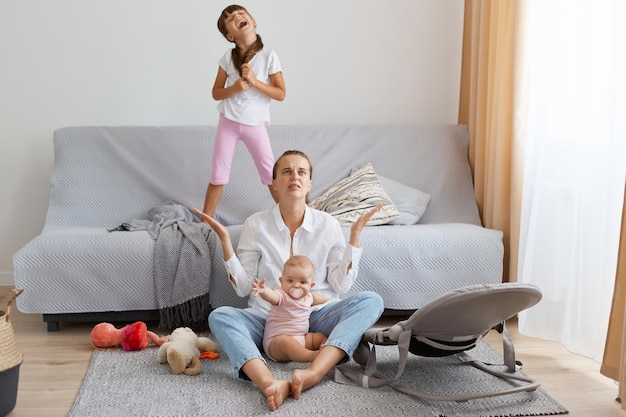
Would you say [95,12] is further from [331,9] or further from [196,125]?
[331,9]

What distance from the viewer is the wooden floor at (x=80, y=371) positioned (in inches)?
90.0

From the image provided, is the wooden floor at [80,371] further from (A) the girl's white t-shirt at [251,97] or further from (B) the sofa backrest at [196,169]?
(A) the girl's white t-shirt at [251,97]

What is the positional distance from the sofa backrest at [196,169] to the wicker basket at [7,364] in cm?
131

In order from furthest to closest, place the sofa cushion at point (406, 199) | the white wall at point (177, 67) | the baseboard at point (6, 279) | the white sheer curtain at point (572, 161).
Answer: the baseboard at point (6, 279)
the white wall at point (177, 67)
the sofa cushion at point (406, 199)
the white sheer curtain at point (572, 161)

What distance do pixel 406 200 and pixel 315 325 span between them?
1.11 meters

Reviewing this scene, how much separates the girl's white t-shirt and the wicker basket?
1.37 metres

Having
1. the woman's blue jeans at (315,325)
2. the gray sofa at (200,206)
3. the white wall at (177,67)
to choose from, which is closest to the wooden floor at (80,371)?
the gray sofa at (200,206)

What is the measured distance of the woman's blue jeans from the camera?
2381 millimetres

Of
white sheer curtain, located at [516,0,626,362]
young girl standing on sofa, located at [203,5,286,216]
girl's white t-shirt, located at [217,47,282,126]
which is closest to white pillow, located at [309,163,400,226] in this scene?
young girl standing on sofa, located at [203,5,286,216]

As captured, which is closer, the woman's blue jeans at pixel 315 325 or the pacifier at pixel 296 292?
the woman's blue jeans at pixel 315 325

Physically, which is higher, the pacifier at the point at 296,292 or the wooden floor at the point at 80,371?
the pacifier at the point at 296,292

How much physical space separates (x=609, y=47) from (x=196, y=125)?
2059 mm

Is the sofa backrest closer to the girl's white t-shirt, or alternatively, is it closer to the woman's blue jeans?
the girl's white t-shirt

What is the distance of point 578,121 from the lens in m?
2.76
